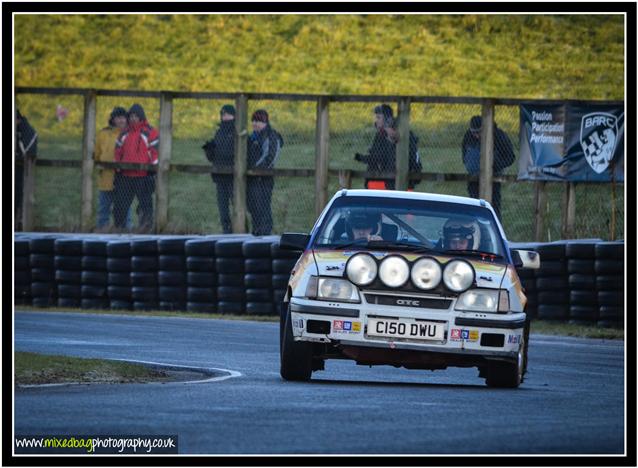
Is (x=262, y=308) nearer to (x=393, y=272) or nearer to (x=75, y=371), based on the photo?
(x=75, y=371)

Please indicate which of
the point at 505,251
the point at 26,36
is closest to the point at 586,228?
the point at 505,251

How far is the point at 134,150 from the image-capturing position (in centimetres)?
2459

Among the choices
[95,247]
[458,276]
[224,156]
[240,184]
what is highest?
[224,156]

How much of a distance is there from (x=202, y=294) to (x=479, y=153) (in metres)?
5.03

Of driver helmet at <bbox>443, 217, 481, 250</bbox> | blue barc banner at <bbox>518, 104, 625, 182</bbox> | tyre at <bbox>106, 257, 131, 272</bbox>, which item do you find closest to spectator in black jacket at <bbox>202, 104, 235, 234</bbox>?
tyre at <bbox>106, 257, 131, 272</bbox>

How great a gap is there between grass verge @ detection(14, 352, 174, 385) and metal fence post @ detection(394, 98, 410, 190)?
1086cm

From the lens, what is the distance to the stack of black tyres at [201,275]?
20422 mm

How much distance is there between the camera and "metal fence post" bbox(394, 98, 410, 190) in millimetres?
23156

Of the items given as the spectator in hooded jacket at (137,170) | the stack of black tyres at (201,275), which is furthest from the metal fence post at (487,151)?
the spectator in hooded jacket at (137,170)

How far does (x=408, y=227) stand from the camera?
12.9 metres

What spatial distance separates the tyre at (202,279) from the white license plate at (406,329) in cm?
914

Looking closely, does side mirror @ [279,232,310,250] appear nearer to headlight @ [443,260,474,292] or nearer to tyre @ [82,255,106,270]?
headlight @ [443,260,474,292]

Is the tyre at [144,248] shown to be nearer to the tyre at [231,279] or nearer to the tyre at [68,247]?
the tyre at [68,247]

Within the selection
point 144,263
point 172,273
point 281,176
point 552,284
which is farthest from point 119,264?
point 552,284
